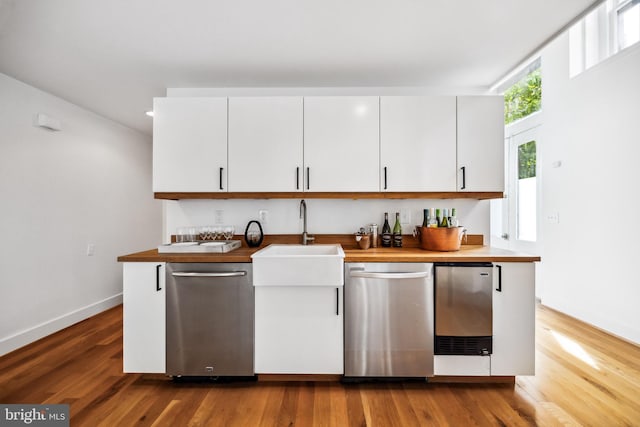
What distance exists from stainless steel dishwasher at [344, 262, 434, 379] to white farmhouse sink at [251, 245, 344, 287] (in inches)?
3.9

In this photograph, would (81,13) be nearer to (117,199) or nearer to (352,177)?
(352,177)

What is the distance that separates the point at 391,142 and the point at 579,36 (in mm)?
2716

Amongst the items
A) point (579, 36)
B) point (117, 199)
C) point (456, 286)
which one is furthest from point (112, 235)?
point (579, 36)

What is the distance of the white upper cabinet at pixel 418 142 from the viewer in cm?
232

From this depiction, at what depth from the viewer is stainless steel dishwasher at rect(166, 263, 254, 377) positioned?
1.98 meters

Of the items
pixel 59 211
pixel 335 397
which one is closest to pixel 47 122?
pixel 59 211

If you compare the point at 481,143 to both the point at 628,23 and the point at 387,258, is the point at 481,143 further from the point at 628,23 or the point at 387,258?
the point at 628,23

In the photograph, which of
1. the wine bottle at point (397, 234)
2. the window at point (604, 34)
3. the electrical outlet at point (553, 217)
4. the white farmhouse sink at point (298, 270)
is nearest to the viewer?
the white farmhouse sink at point (298, 270)

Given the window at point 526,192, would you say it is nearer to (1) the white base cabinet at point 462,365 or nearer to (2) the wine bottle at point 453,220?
(2) the wine bottle at point 453,220

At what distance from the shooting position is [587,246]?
301 centimetres

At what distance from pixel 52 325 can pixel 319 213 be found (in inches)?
114

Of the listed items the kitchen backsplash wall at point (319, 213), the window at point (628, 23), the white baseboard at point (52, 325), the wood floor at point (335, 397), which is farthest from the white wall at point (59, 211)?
the window at point (628, 23)

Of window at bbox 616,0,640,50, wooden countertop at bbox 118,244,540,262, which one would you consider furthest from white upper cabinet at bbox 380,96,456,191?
window at bbox 616,0,640,50

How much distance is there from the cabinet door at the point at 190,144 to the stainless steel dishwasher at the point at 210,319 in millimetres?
712
